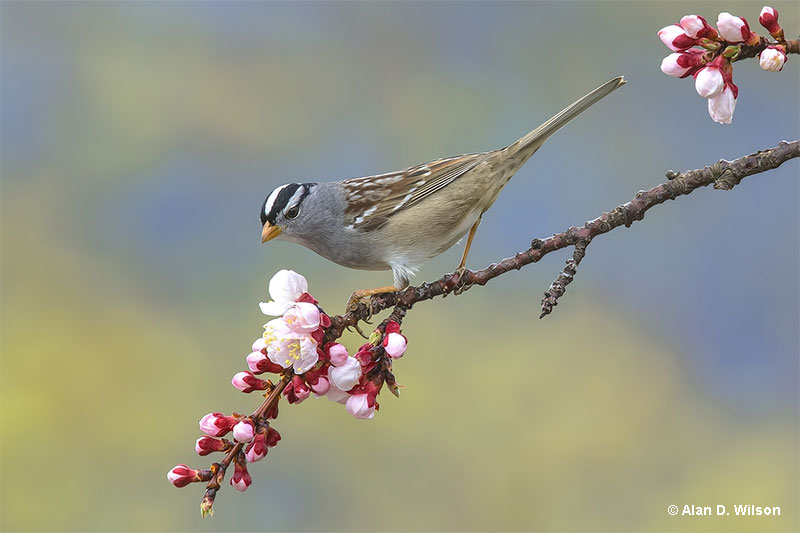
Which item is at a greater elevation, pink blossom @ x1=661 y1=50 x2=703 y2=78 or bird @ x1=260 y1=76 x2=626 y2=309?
bird @ x1=260 y1=76 x2=626 y2=309

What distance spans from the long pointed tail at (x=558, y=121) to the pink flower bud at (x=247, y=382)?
3.37 ft

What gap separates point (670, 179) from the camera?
4.47 ft

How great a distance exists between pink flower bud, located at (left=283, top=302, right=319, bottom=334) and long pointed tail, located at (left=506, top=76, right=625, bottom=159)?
0.88 meters

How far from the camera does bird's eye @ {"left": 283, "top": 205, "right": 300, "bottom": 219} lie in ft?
7.07

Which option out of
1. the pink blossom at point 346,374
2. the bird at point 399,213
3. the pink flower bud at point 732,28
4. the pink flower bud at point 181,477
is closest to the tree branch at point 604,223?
the pink blossom at point 346,374

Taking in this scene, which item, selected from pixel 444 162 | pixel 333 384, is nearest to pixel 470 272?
pixel 333 384

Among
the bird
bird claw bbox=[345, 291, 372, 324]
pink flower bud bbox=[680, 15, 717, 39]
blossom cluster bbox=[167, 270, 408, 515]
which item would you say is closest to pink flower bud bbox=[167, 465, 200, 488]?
blossom cluster bbox=[167, 270, 408, 515]

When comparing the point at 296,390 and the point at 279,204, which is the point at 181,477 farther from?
the point at 279,204

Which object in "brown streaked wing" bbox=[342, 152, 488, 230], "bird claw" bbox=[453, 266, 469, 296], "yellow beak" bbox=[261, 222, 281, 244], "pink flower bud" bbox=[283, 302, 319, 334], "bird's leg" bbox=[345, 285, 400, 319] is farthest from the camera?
"brown streaked wing" bbox=[342, 152, 488, 230]

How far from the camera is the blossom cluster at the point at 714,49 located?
1.25 m

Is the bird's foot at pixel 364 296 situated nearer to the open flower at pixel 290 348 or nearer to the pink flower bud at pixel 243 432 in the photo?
the open flower at pixel 290 348

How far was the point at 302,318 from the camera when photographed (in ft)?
4.29

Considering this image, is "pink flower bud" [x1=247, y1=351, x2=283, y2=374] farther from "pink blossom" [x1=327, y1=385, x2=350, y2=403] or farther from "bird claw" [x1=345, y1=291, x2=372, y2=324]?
"bird claw" [x1=345, y1=291, x2=372, y2=324]

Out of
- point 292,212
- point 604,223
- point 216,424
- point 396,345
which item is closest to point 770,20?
point 604,223
